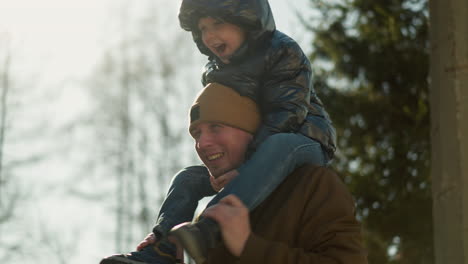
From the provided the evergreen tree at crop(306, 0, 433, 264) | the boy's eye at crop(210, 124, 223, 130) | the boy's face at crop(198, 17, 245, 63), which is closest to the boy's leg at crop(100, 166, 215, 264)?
the boy's eye at crop(210, 124, 223, 130)

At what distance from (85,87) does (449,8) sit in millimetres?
13432

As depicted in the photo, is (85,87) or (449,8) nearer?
(449,8)

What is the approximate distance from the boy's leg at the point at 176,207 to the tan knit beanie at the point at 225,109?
0.28 m

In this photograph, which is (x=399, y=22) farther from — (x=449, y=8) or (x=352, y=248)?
(x=352, y=248)

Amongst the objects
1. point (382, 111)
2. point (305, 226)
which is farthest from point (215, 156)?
point (382, 111)

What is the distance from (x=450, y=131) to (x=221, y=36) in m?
1.61

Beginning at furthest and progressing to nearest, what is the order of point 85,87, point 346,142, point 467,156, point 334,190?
point 85,87
point 346,142
point 467,156
point 334,190

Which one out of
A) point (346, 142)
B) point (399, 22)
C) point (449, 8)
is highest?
point (449, 8)

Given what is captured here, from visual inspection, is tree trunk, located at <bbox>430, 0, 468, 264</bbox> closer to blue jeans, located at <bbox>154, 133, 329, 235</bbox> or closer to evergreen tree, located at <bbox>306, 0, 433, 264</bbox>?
blue jeans, located at <bbox>154, 133, 329, 235</bbox>

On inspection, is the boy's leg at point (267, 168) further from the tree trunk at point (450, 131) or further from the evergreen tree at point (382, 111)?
the evergreen tree at point (382, 111)

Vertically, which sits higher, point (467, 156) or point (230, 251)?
point (230, 251)

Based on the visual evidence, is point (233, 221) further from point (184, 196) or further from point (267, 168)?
point (184, 196)

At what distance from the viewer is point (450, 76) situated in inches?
147

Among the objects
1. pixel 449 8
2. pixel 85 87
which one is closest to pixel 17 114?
pixel 85 87
